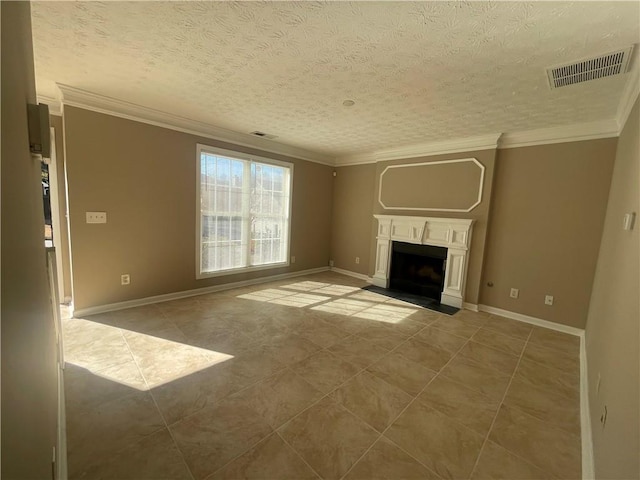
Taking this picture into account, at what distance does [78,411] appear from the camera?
1748mm

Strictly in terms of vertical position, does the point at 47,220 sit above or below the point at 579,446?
above

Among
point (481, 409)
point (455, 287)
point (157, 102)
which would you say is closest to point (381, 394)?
point (481, 409)

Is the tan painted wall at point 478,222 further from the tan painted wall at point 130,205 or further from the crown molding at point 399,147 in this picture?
the tan painted wall at point 130,205

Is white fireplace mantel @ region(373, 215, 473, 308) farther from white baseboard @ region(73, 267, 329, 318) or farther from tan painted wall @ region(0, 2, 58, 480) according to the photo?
tan painted wall @ region(0, 2, 58, 480)

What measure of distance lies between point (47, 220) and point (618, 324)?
5.38 meters

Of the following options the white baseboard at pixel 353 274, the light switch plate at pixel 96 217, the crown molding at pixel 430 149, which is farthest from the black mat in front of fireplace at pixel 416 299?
the light switch plate at pixel 96 217

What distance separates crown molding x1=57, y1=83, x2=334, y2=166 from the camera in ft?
9.43

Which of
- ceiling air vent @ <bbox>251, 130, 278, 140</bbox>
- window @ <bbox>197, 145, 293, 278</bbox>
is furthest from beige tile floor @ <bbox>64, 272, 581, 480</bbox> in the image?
ceiling air vent @ <bbox>251, 130, 278, 140</bbox>

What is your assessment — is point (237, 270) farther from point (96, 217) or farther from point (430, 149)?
point (430, 149)

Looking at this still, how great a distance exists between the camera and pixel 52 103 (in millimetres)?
3123

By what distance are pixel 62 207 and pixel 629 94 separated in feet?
19.2

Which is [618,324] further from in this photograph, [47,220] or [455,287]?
[47,220]

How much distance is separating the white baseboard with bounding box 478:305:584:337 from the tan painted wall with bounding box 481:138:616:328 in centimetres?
5

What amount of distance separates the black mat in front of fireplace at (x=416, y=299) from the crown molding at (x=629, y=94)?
267 centimetres
